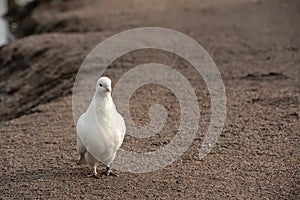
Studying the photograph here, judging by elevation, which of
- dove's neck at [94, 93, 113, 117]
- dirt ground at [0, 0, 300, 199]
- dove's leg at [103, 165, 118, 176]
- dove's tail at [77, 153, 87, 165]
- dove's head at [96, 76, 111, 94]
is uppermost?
dove's head at [96, 76, 111, 94]

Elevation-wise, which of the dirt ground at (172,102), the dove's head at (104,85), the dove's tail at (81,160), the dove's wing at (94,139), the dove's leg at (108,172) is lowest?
the dirt ground at (172,102)

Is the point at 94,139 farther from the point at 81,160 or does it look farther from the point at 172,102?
the point at 172,102

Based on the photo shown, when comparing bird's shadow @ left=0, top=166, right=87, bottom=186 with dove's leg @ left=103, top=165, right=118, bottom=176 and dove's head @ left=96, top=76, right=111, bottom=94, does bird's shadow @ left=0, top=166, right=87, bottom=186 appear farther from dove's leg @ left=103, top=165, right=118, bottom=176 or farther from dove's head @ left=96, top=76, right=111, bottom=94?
dove's head @ left=96, top=76, right=111, bottom=94

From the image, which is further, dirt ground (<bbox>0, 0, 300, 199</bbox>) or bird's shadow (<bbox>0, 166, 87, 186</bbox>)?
bird's shadow (<bbox>0, 166, 87, 186</bbox>)

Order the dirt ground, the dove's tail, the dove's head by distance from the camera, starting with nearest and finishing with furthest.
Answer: the dove's head
the dirt ground
the dove's tail

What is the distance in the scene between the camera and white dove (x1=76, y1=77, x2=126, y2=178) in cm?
469

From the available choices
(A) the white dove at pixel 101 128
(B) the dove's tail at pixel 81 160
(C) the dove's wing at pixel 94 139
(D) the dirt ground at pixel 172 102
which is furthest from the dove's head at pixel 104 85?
(D) the dirt ground at pixel 172 102

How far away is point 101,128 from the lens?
4.70m

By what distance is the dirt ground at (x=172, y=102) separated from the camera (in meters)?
4.82

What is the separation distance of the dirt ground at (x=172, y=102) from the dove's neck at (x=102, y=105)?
59 centimetres

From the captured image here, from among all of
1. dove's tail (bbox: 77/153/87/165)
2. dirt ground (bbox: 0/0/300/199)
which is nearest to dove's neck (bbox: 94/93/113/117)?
dove's tail (bbox: 77/153/87/165)

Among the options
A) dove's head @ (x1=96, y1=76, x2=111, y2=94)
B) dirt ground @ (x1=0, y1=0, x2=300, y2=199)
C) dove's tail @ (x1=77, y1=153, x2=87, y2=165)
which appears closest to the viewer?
dove's head @ (x1=96, y1=76, x2=111, y2=94)

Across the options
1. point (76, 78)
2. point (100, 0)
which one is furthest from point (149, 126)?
point (100, 0)

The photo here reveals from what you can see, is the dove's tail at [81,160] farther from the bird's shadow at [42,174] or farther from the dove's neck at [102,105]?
the dove's neck at [102,105]
